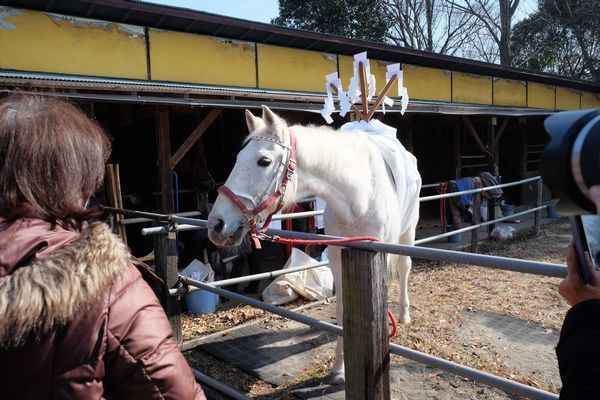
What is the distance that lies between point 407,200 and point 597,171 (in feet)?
10.3

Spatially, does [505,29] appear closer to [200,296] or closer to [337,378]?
[200,296]

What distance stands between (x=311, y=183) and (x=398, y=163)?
Result: 1.07 m

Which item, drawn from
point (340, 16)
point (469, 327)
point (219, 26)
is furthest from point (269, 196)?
point (340, 16)

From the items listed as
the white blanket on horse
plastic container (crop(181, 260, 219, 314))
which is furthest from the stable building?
the white blanket on horse

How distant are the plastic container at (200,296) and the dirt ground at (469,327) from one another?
131mm

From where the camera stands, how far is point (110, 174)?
5.17 meters

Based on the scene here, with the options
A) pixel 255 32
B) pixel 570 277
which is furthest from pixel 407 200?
pixel 255 32

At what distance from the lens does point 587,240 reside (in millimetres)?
821

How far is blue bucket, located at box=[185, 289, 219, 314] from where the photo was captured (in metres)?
4.84

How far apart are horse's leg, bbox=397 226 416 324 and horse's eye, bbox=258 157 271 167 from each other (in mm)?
2044

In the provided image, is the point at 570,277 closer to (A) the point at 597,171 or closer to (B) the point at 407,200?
(A) the point at 597,171

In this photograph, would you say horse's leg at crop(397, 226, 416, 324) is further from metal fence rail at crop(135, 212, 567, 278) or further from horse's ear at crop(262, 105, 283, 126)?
metal fence rail at crop(135, 212, 567, 278)

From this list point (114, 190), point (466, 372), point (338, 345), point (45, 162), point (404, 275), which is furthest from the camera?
point (114, 190)

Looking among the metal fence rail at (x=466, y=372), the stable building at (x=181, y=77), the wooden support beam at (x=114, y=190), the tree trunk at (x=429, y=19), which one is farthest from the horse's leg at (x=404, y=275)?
the tree trunk at (x=429, y=19)
